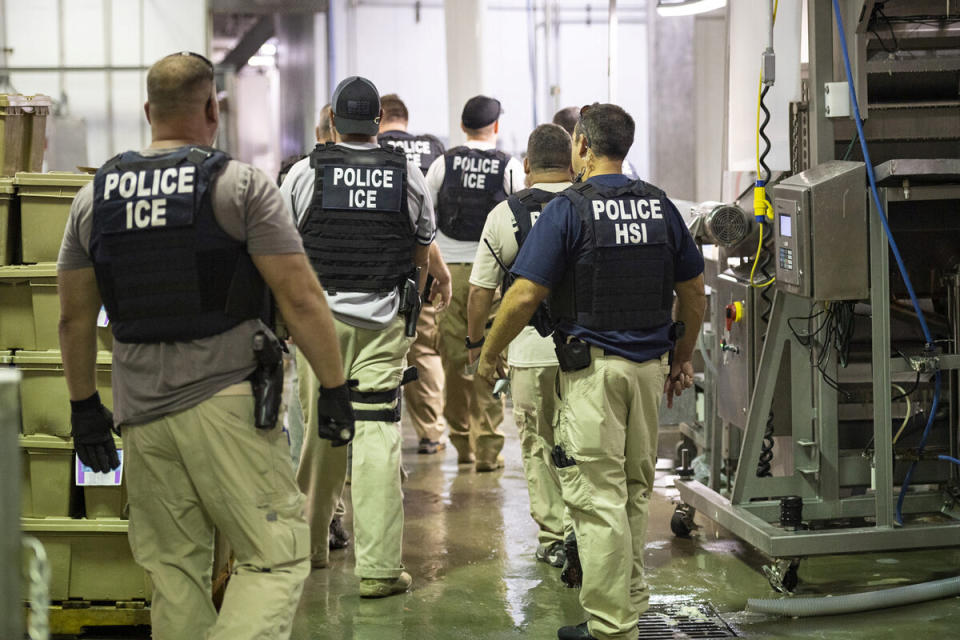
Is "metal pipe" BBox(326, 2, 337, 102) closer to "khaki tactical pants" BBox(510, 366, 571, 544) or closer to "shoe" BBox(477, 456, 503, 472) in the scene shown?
"shoe" BBox(477, 456, 503, 472)

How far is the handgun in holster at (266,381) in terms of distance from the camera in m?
2.80

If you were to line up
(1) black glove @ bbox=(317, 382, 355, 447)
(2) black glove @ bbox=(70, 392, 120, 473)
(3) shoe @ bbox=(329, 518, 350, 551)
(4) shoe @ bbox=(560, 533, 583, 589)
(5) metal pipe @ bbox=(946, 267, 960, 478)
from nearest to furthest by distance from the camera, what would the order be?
(1) black glove @ bbox=(317, 382, 355, 447)
(2) black glove @ bbox=(70, 392, 120, 473)
(4) shoe @ bbox=(560, 533, 583, 589)
(5) metal pipe @ bbox=(946, 267, 960, 478)
(3) shoe @ bbox=(329, 518, 350, 551)

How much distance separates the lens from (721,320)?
16.8 feet

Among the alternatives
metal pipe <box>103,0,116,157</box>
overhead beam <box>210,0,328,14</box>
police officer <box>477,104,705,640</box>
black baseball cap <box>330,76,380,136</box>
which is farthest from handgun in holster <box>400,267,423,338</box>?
overhead beam <box>210,0,328,14</box>

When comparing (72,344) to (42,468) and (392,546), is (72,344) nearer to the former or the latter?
(42,468)

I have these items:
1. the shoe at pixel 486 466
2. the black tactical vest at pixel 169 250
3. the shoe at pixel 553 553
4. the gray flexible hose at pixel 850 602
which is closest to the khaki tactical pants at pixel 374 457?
the shoe at pixel 553 553

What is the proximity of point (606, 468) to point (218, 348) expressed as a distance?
1.32 m

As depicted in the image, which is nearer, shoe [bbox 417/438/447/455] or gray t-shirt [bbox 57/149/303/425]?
gray t-shirt [bbox 57/149/303/425]

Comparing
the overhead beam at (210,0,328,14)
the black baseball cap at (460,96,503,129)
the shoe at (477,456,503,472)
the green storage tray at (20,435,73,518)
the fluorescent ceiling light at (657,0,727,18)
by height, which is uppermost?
the overhead beam at (210,0,328,14)

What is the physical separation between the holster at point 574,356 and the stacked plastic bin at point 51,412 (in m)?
1.45

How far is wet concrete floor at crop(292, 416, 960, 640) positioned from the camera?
392 centimetres

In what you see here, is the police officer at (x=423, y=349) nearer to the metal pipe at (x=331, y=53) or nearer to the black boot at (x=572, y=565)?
the black boot at (x=572, y=565)

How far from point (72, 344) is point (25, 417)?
1.00m

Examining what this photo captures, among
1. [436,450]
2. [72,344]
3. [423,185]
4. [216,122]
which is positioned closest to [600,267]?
[423,185]
